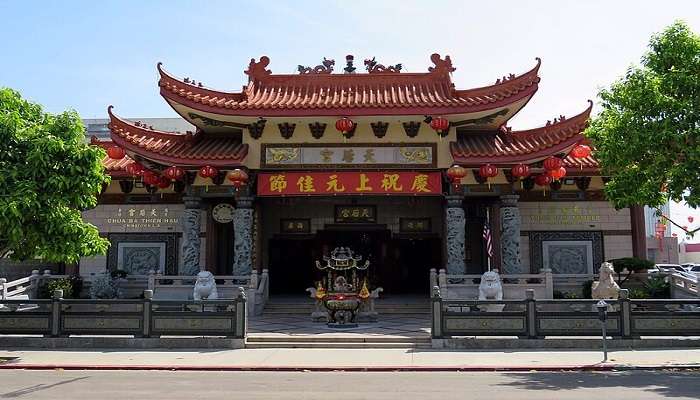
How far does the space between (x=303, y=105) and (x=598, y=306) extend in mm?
9566

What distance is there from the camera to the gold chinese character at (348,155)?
1752cm

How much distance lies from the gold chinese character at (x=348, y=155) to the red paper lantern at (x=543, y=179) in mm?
5689

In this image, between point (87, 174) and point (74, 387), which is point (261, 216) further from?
point (74, 387)

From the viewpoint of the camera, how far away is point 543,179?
56.5ft

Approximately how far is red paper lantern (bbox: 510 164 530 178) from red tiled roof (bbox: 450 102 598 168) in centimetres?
17

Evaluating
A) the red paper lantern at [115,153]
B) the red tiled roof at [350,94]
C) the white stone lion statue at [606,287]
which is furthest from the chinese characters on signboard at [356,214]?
the white stone lion statue at [606,287]

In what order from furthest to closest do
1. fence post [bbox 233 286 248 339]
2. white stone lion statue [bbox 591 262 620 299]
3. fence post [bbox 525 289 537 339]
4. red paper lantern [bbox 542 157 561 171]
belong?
red paper lantern [bbox 542 157 561 171] → white stone lion statue [bbox 591 262 620 299] → fence post [bbox 233 286 248 339] → fence post [bbox 525 289 537 339]

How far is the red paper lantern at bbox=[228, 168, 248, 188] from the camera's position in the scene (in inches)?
661

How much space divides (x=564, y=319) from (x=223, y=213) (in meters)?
11.5

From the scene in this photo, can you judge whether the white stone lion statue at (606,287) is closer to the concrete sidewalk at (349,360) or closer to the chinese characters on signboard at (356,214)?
the concrete sidewalk at (349,360)

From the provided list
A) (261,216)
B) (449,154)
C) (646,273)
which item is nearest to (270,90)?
(261,216)

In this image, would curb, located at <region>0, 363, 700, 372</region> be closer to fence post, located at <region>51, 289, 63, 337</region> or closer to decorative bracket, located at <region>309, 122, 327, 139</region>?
fence post, located at <region>51, 289, 63, 337</region>

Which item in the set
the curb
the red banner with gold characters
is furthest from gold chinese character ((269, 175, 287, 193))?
the curb

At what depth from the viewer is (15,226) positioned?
426 inches
